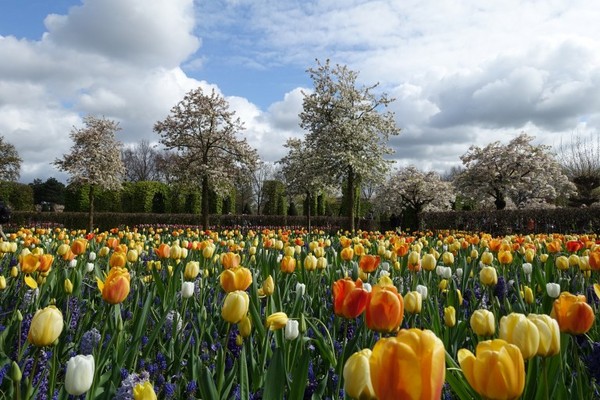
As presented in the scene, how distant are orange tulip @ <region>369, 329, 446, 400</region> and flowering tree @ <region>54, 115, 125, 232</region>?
735 inches

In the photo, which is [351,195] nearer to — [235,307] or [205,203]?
[205,203]

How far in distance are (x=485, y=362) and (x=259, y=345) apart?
1.49 meters

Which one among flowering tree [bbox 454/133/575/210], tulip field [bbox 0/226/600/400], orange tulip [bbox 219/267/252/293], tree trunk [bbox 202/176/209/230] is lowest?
tulip field [bbox 0/226/600/400]

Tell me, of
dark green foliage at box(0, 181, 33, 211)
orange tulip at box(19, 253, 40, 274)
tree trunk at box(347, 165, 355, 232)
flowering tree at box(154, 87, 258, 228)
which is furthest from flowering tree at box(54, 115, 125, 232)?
orange tulip at box(19, 253, 40, 274)

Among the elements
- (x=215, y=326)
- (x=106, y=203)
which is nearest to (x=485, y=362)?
(x=215, y=326)

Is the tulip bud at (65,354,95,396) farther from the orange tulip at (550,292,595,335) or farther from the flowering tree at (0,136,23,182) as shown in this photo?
the flowering tree at (0,136,23,182)

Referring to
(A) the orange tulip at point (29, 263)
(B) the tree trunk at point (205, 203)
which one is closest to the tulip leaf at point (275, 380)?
(A) the orange tulip at point (29, 263)

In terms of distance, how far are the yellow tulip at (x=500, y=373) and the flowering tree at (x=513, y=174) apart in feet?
91.4

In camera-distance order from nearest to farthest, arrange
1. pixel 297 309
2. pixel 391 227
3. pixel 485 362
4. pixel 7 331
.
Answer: pixel 485 362 → pixel 7 331 → pixel 297 309 → pixel 391 227

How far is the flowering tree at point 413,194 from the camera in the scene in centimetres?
2958

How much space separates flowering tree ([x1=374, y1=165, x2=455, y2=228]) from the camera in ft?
97.0

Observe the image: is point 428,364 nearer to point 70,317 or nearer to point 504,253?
point 70,317

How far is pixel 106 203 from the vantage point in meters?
27.6

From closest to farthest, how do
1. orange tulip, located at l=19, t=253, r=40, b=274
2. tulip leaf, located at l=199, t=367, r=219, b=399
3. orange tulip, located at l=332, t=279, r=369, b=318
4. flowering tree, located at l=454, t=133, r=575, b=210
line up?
1. tulip leaf, located at l=199, t=367, r=219, b=399
2. orange tulip, located at l=332, t=279, r=369, b=318
3. orange tulip, located at l=19, t=253, r=40, b=274
4. flowering tree, located at l=454, t=133, r=575, b=210
